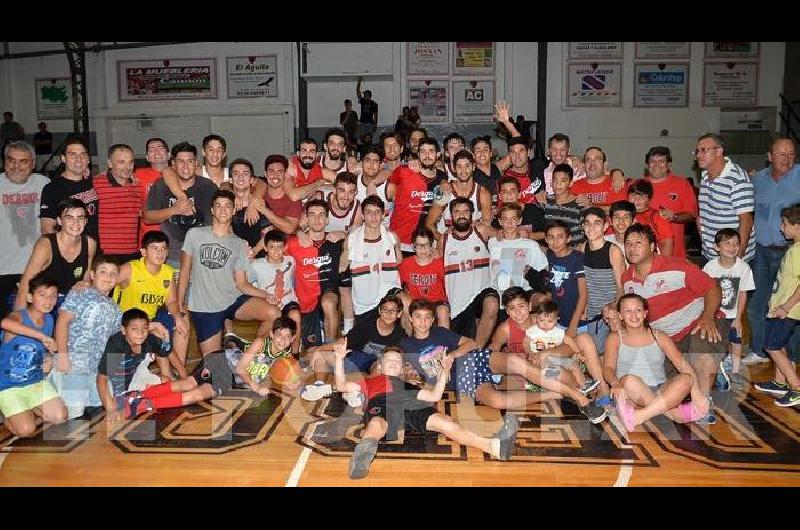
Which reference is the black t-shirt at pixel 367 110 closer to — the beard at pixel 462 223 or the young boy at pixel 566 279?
the beard at pixel 462 223

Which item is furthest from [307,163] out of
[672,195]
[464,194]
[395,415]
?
[672,195]

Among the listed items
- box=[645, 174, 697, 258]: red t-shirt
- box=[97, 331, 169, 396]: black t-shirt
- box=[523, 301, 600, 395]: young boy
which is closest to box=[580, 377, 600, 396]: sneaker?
box=[523, 301, 600, 395]: young boy

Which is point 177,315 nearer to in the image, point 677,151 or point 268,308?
point 268,308

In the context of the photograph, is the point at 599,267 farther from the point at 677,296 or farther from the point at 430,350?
the point at 430,350

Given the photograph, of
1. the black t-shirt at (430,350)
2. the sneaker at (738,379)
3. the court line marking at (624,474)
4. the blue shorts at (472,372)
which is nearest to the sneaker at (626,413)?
the court line marking at (624,474)

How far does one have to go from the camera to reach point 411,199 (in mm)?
6504

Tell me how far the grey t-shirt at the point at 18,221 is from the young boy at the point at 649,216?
5311mm

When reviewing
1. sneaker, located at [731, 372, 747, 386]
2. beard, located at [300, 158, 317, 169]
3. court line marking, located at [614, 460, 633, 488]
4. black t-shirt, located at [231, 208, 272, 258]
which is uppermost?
beard, located at [300, 158, 317, 169]

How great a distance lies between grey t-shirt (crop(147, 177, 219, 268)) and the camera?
5977 millimetres

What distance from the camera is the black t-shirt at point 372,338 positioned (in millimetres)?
5312

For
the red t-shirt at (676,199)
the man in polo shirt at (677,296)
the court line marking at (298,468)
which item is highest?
the red t-shirt at (676,199)

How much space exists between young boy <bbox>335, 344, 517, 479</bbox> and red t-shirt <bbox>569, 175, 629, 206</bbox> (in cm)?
258

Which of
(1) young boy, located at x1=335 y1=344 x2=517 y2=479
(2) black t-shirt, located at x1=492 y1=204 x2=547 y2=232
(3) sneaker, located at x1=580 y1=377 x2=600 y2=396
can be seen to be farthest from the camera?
(2) black t-shirt, located at x1=492 y1=204 x2=547 y2=232

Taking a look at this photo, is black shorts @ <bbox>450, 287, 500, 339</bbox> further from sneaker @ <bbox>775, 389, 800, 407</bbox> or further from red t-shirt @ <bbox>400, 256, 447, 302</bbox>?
sneaker @ <bbox>775, 389, 800, 407</bbox>
